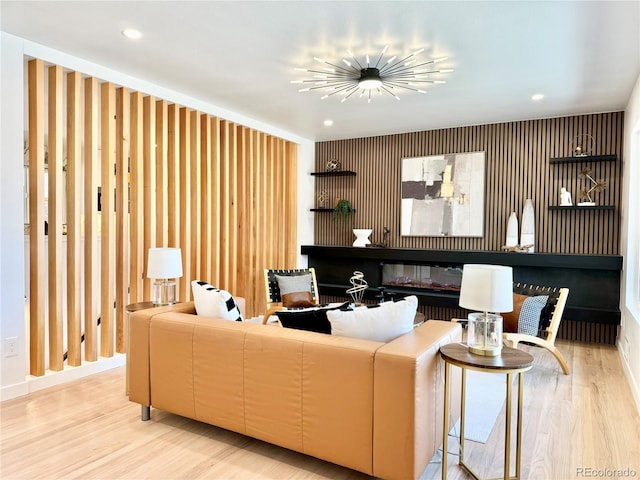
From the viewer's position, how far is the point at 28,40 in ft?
10.8

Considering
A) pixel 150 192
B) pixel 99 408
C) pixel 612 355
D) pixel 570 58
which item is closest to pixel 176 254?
pixel 150 192

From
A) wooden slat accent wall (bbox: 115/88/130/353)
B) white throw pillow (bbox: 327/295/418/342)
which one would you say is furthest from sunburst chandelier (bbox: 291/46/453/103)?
white throw pillow (bbox: 327/295/418/342)

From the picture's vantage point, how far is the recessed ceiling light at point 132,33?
10.1 ft

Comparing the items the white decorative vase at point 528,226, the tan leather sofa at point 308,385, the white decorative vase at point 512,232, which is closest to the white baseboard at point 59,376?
the tan leather sofa at point 308,385

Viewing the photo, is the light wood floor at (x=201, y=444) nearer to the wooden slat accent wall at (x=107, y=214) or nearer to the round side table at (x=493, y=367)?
the round side table at (x=493, y=367)

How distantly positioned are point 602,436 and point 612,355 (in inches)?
88.5

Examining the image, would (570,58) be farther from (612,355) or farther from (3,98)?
(3,98)

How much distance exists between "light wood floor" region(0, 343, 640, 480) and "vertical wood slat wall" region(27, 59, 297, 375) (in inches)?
27.4

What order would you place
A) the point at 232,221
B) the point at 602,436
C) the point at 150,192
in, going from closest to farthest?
the point at 602,436 → the point at 150,192 → the point at 232,221

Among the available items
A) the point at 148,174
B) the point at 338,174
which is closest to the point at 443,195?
the point at 338,174

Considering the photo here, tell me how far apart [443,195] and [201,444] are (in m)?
4.48

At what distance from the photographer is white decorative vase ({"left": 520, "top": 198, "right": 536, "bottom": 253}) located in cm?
531

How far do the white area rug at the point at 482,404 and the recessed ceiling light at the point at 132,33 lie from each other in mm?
3371

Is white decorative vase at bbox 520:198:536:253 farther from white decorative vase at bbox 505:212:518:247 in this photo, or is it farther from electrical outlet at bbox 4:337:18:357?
electrical outlet at bbox 4:337:18:357
